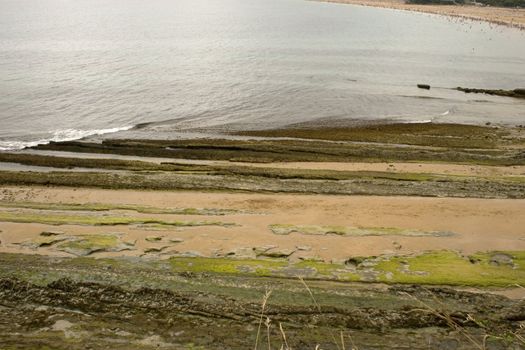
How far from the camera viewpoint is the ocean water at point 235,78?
30.1 meters

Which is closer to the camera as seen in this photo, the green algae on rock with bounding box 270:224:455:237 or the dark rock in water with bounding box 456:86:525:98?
the green algae on rock with bounding box 270:224:455:237

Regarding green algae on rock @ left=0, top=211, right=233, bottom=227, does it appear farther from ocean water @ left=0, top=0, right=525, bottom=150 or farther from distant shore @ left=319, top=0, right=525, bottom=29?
distant shore @ left=319, top=0, right=525, bottom=29

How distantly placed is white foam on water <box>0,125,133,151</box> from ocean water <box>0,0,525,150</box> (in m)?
0.13

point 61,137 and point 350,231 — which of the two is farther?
point 61,137

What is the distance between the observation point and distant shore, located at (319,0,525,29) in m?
91.3

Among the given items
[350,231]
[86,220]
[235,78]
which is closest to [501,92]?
[235,78]

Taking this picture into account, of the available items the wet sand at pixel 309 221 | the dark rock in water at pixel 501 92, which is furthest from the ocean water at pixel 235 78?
the wet sand at pixel 309 221

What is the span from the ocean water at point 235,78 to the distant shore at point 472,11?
11718 mm

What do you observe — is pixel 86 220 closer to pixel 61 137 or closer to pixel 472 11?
pixel 61 137

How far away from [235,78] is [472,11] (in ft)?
333

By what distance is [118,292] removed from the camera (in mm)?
9180

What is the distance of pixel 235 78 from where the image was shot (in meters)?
42.9

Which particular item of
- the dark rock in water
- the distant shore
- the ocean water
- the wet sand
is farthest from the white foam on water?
the distant shore

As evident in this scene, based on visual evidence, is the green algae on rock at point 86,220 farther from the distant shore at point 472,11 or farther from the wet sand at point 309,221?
the distant shore at point 472,11
